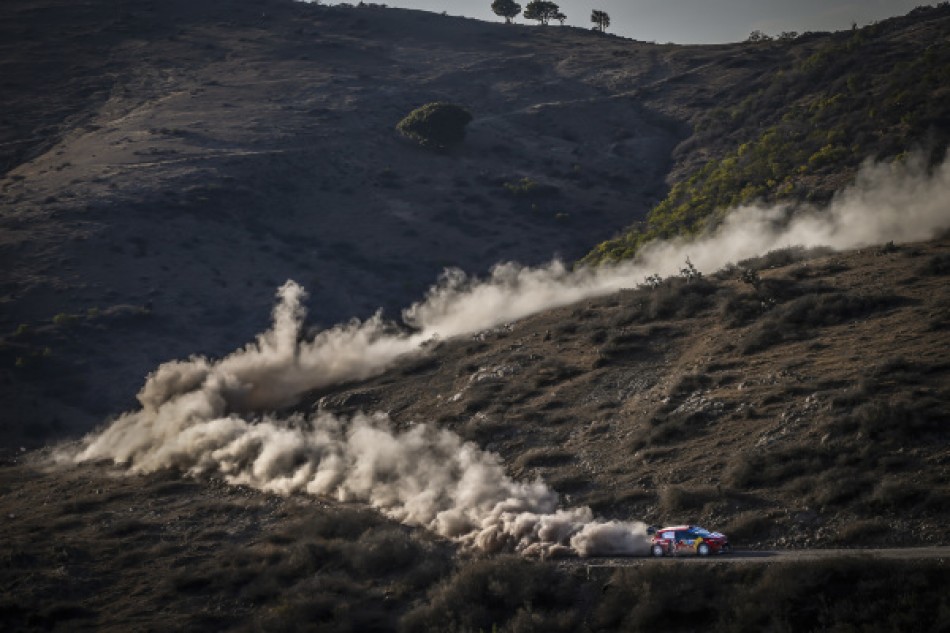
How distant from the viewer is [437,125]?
114 meters

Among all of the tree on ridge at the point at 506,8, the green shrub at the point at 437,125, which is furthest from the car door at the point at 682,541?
the tree on ridge at the point at 506,8

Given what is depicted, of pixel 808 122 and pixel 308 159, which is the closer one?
pixel 808 122

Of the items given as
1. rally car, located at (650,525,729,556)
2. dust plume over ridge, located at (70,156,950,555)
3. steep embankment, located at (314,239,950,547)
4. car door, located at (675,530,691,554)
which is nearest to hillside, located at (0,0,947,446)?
dust plume over ridge, located at (70,156,950,555)

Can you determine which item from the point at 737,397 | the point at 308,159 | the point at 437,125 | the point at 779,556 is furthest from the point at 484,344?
the point at 437,125

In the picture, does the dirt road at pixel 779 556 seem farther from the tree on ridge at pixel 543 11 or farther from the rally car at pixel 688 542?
the tree on ridge at pixel 543 11

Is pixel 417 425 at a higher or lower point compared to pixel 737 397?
lower

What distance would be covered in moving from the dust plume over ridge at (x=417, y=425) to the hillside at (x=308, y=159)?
300 inches

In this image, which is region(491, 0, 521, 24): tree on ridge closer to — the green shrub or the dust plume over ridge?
the green shrub

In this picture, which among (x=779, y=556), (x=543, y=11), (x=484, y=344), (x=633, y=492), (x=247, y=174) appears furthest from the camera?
(x=543, y=11)

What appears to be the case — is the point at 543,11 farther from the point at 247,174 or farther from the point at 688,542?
the point at 688,542

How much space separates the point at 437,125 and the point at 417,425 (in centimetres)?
7822

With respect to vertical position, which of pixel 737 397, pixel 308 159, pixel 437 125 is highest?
pixel 437 125

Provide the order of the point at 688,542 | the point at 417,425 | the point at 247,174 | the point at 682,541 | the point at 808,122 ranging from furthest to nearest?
the point at 247,174 → the point at 808,122 → the point at 417,425 → the point at 682,541 → the point at 688,542

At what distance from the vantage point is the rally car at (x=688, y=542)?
23.5 meters
